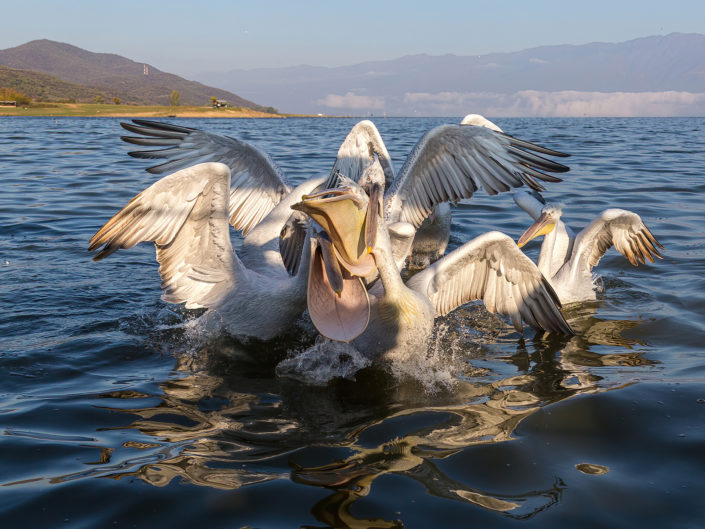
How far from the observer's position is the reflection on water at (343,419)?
324cm

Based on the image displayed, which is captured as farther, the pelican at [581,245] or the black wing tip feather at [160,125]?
the pelican at [581,245]

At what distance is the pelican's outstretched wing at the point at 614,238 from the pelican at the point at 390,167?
2.77ft

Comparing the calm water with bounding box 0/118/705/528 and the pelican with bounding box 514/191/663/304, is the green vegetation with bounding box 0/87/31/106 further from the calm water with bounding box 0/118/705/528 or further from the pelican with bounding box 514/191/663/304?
Result: the pelican with bounding box 514/191/663/304

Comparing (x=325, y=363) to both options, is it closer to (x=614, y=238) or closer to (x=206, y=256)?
(x=206, y=256)

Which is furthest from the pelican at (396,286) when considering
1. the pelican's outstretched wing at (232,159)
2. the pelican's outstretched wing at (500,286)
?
the pelican's outstretched wing at (232,159)

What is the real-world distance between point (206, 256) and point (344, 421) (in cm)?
207

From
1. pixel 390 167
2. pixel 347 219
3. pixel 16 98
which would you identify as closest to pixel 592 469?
pixel 347 219

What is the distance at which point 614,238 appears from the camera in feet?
22.8

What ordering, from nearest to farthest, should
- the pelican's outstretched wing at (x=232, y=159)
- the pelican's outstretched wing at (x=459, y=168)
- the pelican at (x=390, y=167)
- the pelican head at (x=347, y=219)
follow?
the pelican head at (x=347, y=219) < the pelican's outstretched wing at (x=232, y=159) < the pelican at (x=390, y=167) < the pelican's outstretched wing at (x=459, y=168)

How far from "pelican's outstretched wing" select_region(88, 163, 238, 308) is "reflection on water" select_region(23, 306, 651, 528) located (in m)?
0.54

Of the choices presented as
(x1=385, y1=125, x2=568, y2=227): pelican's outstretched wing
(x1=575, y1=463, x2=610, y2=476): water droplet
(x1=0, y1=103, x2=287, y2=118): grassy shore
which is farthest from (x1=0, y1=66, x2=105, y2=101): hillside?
(x1=575, y1=463, x2=610, y2=476): water droplet

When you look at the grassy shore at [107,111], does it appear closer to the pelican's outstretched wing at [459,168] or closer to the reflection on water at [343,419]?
the pelican's outstretched wing at [459,168]

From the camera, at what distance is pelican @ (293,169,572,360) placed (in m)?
4.01

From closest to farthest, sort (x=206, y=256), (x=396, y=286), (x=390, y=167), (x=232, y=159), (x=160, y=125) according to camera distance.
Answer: (x=396, y=286) < (x=206, y=256) < (x=160, y=125) < (x=232, y=159) < (x=390, y=167)
